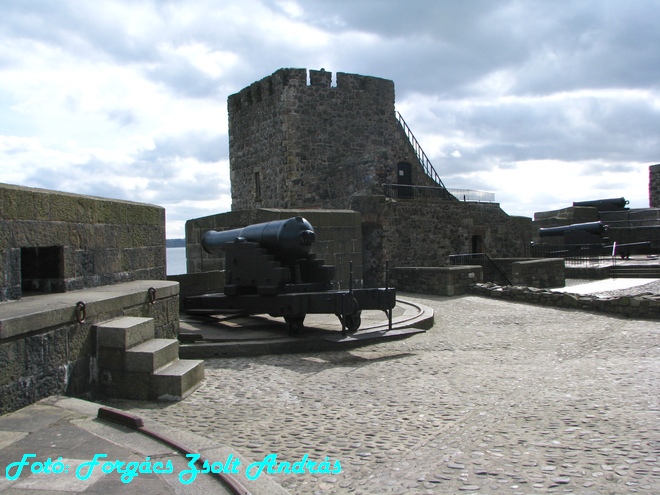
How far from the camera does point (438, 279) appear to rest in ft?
44.0

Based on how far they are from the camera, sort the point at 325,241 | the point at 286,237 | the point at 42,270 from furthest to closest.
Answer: the point at 325,241, the point at 286,237, the point at 42,270

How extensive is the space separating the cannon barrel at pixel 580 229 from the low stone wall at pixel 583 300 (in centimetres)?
1108

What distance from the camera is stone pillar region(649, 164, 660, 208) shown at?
31.3 meters

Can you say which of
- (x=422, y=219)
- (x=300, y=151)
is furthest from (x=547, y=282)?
(x=300, y=151)

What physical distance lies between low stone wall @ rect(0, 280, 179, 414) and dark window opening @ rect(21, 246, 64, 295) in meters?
0.21

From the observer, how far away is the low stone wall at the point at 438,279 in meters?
13.2

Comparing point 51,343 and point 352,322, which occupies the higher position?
point 51,343

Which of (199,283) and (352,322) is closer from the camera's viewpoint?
(352,322)

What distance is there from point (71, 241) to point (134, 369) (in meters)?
1.64

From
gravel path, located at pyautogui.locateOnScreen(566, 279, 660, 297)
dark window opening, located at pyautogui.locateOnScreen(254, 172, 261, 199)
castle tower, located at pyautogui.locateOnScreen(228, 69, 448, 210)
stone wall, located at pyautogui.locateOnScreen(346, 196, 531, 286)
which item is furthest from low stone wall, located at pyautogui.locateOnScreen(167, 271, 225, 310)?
dark window opening, located at pyautogui.locateOnScreen(254, 172, 261, 199)

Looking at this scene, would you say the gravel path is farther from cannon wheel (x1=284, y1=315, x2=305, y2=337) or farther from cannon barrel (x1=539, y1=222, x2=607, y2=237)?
cannon barrel (x1=539, y1=222, x2=607, y2=237)

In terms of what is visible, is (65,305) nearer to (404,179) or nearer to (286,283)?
(286,283)

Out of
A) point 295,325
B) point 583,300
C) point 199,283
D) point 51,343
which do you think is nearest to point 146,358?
point 51,343

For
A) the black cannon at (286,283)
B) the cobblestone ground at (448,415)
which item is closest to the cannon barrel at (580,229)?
the cobblestone ground at (448,415)
